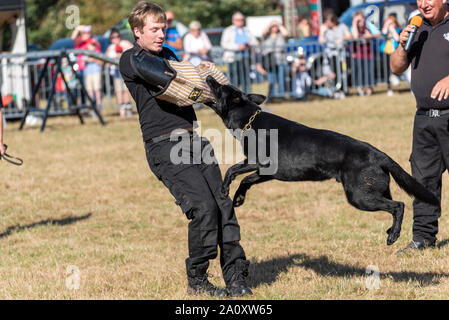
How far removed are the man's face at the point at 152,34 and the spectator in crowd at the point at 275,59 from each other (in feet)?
43.0

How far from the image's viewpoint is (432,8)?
5566 mm

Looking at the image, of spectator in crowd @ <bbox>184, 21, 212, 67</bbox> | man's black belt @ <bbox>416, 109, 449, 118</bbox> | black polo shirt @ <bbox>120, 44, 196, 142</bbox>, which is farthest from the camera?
spectator in crowd @ <bbox>184, 21, 212, 67</bbox>

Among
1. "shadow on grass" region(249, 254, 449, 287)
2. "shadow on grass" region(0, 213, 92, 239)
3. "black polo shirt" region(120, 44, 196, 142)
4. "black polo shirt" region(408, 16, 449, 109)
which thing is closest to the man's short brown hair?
"black polo shirt" region(120, 44, 196, 142)

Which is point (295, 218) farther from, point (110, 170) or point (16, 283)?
point (110, 170)

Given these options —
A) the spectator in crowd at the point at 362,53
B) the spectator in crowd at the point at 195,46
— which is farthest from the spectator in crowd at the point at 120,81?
the spectator in crowd at the point at 362,53

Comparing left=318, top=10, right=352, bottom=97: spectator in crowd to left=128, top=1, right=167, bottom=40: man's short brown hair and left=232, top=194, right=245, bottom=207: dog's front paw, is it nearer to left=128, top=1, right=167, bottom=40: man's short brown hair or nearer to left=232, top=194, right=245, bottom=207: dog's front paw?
left=232, top=194, right=245, bottom=207: dog's front paw

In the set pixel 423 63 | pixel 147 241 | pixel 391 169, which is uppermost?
pixel 423 63

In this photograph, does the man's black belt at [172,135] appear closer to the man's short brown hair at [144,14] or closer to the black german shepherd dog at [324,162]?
the black german shepherd dog at [324,162]

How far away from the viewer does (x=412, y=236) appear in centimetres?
643

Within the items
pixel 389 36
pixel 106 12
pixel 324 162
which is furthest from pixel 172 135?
pixel 106 12

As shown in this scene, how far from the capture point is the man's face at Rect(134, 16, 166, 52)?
15.1 ft

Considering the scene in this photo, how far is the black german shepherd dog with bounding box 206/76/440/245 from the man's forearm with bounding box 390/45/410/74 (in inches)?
52.3
